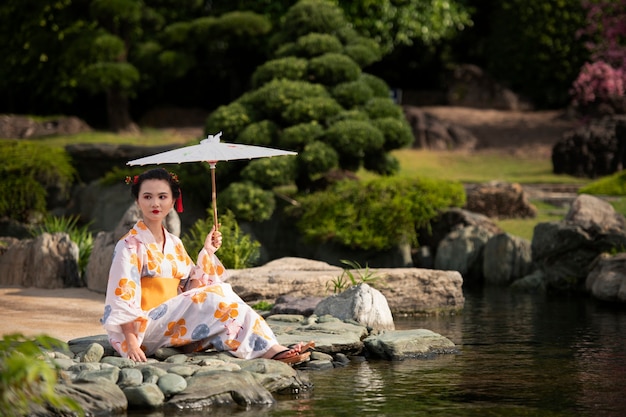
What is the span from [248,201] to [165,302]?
8827 mm

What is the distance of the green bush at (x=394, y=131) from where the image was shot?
18359 millimetres

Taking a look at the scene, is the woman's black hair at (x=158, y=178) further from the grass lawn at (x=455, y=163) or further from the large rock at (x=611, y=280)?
the grass lawn at (x=455, y=163)

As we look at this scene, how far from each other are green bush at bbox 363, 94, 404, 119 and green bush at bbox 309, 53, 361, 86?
0.59m

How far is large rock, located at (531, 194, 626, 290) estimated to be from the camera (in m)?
14.6

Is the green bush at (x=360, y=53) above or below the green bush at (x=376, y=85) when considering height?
above

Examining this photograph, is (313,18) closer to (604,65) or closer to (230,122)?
(230,122)

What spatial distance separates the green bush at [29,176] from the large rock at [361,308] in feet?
29.5

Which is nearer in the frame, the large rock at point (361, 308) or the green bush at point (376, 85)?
the large rock at point (361, 308)

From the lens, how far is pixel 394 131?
723 inches

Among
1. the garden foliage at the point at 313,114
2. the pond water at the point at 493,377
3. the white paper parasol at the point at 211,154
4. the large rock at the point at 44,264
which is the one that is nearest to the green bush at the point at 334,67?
the garden foliage at the point at 313,114

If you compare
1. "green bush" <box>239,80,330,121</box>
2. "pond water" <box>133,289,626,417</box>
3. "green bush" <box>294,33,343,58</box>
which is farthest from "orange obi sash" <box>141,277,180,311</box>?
"green bush" <box>294,33,343,58</box>

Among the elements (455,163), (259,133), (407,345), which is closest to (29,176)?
(259,133)

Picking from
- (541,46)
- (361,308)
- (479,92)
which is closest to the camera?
(361,308)

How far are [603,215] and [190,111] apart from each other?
16.5 meters
